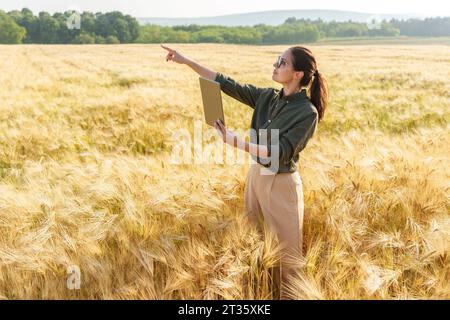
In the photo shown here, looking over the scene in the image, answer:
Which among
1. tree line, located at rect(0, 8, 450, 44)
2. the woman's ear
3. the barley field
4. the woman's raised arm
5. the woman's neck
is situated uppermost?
tree line, located at rect(0, 8, 450, 44)

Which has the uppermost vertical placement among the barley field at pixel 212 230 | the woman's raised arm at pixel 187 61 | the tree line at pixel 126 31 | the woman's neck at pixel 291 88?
the tree line at pixel 126 31

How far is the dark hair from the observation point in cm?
235

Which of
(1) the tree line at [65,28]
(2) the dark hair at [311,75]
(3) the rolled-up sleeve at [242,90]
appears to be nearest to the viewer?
(2) the dark hair at [311,75]

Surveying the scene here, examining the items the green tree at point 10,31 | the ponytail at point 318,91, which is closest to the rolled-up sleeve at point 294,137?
the ponytail at point 318,91

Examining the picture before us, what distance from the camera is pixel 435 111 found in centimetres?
689

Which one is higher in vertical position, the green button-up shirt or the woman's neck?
the woman's neck

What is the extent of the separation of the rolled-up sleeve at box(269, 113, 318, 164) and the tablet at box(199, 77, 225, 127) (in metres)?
0.29

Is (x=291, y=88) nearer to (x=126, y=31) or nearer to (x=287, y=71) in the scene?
(x=287, y=71)

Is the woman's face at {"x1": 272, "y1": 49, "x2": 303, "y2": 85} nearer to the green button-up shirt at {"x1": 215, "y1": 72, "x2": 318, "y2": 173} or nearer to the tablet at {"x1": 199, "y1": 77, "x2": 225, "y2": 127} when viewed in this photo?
the green button-up shirt at {"x1": 215, "y1": 72, "x2": 318, "y2": 173}

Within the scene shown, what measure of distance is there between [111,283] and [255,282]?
24.7 inches

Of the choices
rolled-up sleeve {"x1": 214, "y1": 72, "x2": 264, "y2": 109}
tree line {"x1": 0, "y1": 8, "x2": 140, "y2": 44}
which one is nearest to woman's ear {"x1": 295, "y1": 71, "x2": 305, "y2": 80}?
rolled-up sleeve {"x1": 214, "y1": 72, "x2": 264, "y2": 109}

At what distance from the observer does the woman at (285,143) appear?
2291 mm

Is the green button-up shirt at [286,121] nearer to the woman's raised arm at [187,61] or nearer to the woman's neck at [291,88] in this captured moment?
the woman's neck at [291,88]
